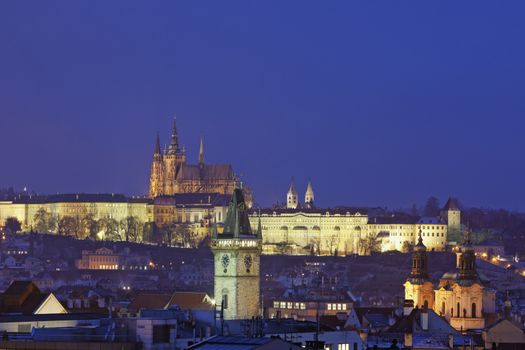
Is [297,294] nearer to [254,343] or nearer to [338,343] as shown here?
[338,343]

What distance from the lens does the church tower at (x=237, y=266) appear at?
80375mm

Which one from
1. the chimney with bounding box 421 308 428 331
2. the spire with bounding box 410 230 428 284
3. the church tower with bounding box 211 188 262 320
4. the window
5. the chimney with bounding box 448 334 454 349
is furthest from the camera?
the spire with bounding box 410 230 428 284

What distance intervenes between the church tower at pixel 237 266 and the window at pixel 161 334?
29.4 meters

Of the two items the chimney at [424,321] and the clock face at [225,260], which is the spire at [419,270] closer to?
the clock face at [225,260]

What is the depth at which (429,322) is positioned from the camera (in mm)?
79688

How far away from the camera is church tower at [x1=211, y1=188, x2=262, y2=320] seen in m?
80.4

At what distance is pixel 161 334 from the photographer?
49.2 metres

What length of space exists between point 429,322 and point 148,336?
32.4m

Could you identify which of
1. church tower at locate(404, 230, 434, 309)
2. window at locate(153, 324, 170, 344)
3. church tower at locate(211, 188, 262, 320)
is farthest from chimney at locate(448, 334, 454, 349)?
church tower at locate(404, 230, 434, 309)

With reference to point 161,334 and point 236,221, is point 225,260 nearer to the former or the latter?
point 236,221

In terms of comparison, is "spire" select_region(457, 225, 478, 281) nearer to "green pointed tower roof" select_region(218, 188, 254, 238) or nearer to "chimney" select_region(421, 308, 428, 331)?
"green pointed tower roof" select_region(218, 188, 254, 238)

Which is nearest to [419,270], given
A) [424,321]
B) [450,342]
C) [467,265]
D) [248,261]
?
[467,265]

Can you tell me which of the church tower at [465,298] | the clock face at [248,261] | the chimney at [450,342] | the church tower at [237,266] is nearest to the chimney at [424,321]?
the church tower at [237,266]

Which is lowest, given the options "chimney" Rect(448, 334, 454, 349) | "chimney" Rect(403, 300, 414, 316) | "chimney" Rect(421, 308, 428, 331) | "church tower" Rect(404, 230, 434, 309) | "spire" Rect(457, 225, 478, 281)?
"chimney" Rect(448, 334, 454, 349)
